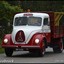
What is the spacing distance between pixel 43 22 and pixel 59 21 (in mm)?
2867

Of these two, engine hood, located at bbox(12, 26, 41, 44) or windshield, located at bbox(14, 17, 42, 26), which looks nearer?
engine hood, located at bbox(12, 26, 41, 44)

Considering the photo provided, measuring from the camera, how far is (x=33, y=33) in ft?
71.6

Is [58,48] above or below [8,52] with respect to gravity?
below

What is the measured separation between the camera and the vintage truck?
21516 millimetres

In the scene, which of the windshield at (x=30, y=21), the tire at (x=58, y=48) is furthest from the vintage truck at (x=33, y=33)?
the tire at (x=58, y=48)

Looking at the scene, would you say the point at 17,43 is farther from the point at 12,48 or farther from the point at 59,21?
the point at 59,21

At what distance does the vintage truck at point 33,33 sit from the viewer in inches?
847

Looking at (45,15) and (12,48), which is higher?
(45,15)

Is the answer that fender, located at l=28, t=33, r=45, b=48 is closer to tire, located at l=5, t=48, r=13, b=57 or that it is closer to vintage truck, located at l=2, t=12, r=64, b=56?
vintage truck, located at l=2, t=12, r=64, b=56

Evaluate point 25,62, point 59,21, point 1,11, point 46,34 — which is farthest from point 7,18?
point 25,62

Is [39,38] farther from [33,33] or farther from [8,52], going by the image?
[8,52]

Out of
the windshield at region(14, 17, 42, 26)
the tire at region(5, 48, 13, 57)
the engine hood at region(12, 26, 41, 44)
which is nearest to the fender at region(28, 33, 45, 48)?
the engine hood at region(12, 26, 41, 44)

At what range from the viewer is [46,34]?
22938mm

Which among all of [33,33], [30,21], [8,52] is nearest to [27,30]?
[33,33]
